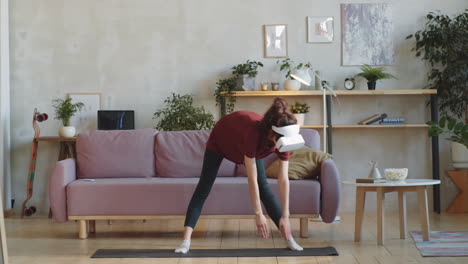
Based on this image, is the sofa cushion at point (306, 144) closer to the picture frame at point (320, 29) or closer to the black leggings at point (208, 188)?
the black leggings at point (208, 188)

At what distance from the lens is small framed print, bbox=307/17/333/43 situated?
634 cm

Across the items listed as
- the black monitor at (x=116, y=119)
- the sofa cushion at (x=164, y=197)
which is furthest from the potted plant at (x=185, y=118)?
the sofa cushion at (x=164, y=197)

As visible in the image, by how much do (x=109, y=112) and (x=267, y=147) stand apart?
298cm

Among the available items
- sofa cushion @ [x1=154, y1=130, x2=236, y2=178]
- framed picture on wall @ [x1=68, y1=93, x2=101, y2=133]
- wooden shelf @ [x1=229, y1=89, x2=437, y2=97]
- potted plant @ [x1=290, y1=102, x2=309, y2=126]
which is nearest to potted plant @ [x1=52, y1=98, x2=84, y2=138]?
framed picture on wall @ [x1=68, y1=93, x2=101, y2=133]

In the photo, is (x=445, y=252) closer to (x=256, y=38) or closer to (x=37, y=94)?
(x=256, y=38)

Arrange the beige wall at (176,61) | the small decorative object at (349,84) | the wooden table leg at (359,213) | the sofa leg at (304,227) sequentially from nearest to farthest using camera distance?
1. the wooden table leg at (359,213)
2. the sofa leg at (304,227)
3. the small decorative object at (349,84)
4. the beige wall at (176,61)

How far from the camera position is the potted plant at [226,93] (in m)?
6.16

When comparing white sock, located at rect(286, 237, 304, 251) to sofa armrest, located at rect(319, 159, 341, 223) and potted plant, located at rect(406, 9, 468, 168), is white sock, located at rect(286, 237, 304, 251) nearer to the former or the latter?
sofa armrest, located at rect(319, 159, 341, 223)

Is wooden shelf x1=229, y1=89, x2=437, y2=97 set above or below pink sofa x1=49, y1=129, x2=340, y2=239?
above

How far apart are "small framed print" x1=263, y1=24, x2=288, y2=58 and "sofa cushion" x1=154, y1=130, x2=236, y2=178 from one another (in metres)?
1.42

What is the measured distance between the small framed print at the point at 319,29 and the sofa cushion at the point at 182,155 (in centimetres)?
173

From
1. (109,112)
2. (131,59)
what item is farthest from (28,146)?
(131,59)

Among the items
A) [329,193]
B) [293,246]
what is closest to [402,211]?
[329,193]

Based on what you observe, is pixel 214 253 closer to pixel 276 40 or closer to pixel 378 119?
pixel 378 119
